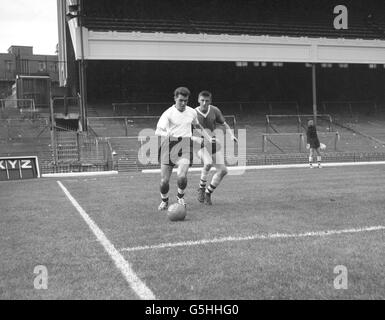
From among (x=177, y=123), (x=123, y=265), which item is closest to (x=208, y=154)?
(x=177, y=123)

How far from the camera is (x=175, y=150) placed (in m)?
8.80

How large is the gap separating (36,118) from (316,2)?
2096 centimetres

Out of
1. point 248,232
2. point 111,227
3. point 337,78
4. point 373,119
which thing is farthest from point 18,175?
point 337,78

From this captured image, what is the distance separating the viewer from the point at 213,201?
1005 centimetres

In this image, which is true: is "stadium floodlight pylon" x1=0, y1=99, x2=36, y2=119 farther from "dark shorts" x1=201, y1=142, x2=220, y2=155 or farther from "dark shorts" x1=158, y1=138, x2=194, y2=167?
"dark shorts" x1=158, y1=138, x2=194, y2=167

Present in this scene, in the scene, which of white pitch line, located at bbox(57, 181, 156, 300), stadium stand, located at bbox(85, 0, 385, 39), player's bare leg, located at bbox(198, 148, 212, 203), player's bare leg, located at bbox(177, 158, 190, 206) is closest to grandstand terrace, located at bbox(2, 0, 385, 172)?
stadium stand, located at bbox(85, 0, 385, 39)

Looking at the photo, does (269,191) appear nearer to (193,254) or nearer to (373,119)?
(193,254)

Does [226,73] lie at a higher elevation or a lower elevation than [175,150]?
higher

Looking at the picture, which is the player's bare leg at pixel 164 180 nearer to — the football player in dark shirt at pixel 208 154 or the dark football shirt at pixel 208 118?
the football player in dark shirt at pixel 208 154

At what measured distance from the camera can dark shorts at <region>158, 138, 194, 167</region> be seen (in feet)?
28.8

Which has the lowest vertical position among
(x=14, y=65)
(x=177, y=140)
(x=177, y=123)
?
(x=177, y=140)

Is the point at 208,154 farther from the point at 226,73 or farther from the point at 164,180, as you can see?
the point at 226,73

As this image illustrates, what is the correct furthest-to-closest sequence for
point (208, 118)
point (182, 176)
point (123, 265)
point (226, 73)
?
point (226, 73) < point (208, 118) < point (182, 176) < point (123, 265)
